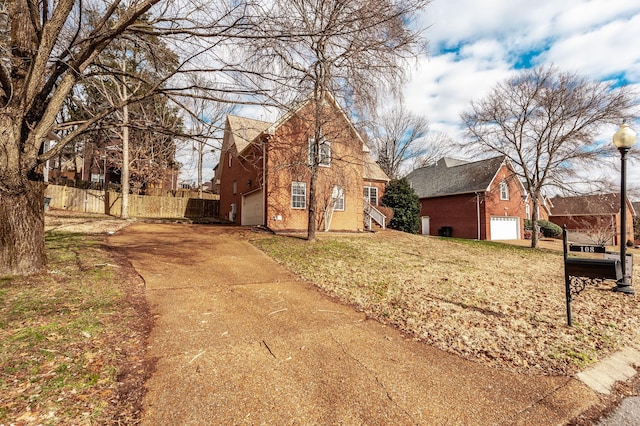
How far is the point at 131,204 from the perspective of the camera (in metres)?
22.4

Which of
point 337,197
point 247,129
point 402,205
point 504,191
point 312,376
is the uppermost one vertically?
point 504,191

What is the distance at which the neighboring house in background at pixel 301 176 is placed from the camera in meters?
A: 11.4

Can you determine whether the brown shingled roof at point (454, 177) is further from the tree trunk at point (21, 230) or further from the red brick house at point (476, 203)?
the tree trunk at point (21, 230)

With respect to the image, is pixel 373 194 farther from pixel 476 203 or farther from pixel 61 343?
pixel 61 343

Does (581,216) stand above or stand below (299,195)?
below

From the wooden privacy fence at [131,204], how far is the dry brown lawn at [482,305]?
58.1 ft

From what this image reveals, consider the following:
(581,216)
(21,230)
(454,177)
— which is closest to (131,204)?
(21,230)

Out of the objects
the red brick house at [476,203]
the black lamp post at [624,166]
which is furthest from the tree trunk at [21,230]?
the red brick house at [476,203]

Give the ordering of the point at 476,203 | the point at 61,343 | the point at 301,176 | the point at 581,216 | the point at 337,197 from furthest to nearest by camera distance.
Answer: the point at 581,216 < the point at 476,203 < the point at 337,197 < the point at 301,176 < the point at 61,343

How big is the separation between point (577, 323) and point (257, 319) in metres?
5.27

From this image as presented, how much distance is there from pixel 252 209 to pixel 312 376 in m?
14.5

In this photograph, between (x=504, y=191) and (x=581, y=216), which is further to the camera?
(x=581, y=216)

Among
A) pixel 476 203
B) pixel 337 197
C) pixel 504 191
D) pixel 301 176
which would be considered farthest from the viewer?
pixel 504 191

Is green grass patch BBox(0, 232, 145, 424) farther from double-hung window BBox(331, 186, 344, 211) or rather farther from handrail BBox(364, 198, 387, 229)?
handrail BBox(364, 198, 387, 229)
